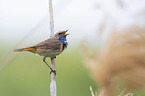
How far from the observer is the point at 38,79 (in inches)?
87.7

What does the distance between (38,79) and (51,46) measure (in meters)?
1.01

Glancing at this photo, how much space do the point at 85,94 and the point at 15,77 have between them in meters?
0.59

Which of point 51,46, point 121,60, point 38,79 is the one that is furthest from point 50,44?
point 38,79

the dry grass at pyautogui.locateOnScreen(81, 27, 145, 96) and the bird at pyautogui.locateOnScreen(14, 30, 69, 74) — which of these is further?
the dry grass at pyautogui.locateOnScreen(81, 27, 145, 96)

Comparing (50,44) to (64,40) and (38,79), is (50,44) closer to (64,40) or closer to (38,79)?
(64,40)

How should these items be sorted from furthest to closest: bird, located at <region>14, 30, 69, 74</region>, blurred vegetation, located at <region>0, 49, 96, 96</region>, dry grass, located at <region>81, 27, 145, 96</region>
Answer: blurred vegetation, located at <region>0, 49, 96, 96</region> < dry grass, located at <region>81, 27, 145, 96</region> < bird, located at <region>14, 30, 69, 74</region>

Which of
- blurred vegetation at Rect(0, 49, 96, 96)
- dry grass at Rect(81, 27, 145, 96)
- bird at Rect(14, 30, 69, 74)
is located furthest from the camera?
blurred vegetation at Rect(0, 49, 96, 96)

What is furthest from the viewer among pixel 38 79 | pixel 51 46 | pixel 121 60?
pixel 38 79

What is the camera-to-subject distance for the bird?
1201mm

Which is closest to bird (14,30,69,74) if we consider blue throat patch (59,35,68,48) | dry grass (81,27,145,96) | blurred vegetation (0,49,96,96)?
blue throat patch (59,35,68,48)

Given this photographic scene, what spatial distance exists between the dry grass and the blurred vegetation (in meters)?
0.59

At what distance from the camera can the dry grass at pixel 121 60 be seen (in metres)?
1.31

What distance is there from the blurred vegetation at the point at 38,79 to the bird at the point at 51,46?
721 mm

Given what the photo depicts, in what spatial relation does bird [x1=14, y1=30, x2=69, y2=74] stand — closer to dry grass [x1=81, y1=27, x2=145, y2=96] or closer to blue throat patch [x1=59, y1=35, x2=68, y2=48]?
blue throat patch [x1=59, y1=35, x2=68, y2=48]
